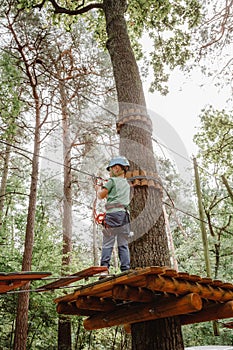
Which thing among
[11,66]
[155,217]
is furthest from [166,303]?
[11,66]

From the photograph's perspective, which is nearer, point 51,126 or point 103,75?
point 51,126

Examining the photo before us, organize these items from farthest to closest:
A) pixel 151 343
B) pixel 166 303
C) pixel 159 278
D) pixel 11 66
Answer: pixel 11 66 → pixel 151 343 → pixel 166 303 → pixel 159 278

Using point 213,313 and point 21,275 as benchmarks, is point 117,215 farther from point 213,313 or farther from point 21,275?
point 21,275

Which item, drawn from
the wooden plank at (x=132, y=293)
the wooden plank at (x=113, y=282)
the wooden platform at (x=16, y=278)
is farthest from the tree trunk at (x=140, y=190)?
the wooden platform at (x=16, y=278)

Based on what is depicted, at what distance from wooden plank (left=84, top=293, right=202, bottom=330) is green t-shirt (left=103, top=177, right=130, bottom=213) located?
989 millimetres

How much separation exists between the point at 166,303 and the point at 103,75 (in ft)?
26.7

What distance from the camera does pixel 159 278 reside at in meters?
2.08

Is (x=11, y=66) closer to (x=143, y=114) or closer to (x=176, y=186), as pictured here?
(x=143, y=114)

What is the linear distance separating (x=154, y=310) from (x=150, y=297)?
3.7 inches

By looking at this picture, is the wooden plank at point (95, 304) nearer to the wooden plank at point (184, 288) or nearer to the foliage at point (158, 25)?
the wooden plank at point (184, 288)

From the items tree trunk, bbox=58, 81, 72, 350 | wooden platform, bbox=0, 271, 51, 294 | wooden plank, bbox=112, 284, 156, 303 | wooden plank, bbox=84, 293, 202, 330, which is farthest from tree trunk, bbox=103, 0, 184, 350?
tree trunk, bbox=58, 81, 72, 350

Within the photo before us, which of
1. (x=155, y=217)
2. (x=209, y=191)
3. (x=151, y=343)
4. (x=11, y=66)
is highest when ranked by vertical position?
(x=209, y=191)

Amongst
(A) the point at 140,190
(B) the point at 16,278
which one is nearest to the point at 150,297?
(B) the point at 16,278

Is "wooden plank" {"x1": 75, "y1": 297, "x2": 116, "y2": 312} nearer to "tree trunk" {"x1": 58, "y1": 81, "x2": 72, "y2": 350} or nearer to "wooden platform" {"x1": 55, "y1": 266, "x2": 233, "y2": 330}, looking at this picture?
"wooden platform" {"x1": 55, "y1": 266, "x2": 233, "y2": 330}
